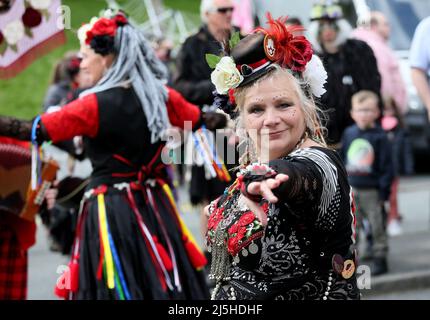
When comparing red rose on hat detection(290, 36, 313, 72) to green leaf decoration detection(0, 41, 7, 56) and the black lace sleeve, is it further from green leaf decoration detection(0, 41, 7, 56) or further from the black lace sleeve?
green leaf decoration detection(0, 41, 7, 56)

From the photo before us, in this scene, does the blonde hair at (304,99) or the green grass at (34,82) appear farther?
the green grass at (34,82)

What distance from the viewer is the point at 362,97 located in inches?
297

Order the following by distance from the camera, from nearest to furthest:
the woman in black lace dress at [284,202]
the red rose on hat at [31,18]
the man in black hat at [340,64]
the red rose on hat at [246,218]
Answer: the woman in black lace dress at [284,202], the red rose on hat at [246,218], the red rose on hat at [31,18], the man in black hat at [340,64]

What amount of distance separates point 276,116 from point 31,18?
3.21 metres

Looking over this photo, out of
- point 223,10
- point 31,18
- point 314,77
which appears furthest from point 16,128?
point 223,10

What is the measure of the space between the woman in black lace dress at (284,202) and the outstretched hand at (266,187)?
13 centimetres

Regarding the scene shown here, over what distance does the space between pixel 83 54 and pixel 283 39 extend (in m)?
2.97

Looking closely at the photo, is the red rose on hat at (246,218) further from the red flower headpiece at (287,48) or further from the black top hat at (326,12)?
the black top hat at (326,12)

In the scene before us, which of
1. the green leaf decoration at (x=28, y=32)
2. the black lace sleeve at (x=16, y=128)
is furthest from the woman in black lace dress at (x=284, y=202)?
the green leaf decoration at (x=28, y=32)

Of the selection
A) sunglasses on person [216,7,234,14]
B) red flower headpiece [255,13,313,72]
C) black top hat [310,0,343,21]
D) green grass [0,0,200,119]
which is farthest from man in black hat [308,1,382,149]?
green grass [0,0,200,119]

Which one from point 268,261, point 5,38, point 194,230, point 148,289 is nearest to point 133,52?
point 5,38

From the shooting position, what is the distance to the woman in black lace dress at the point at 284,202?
112 inches

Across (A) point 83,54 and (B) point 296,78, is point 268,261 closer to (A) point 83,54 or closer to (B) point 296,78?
(B) point 296,78

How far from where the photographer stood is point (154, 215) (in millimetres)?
5891
